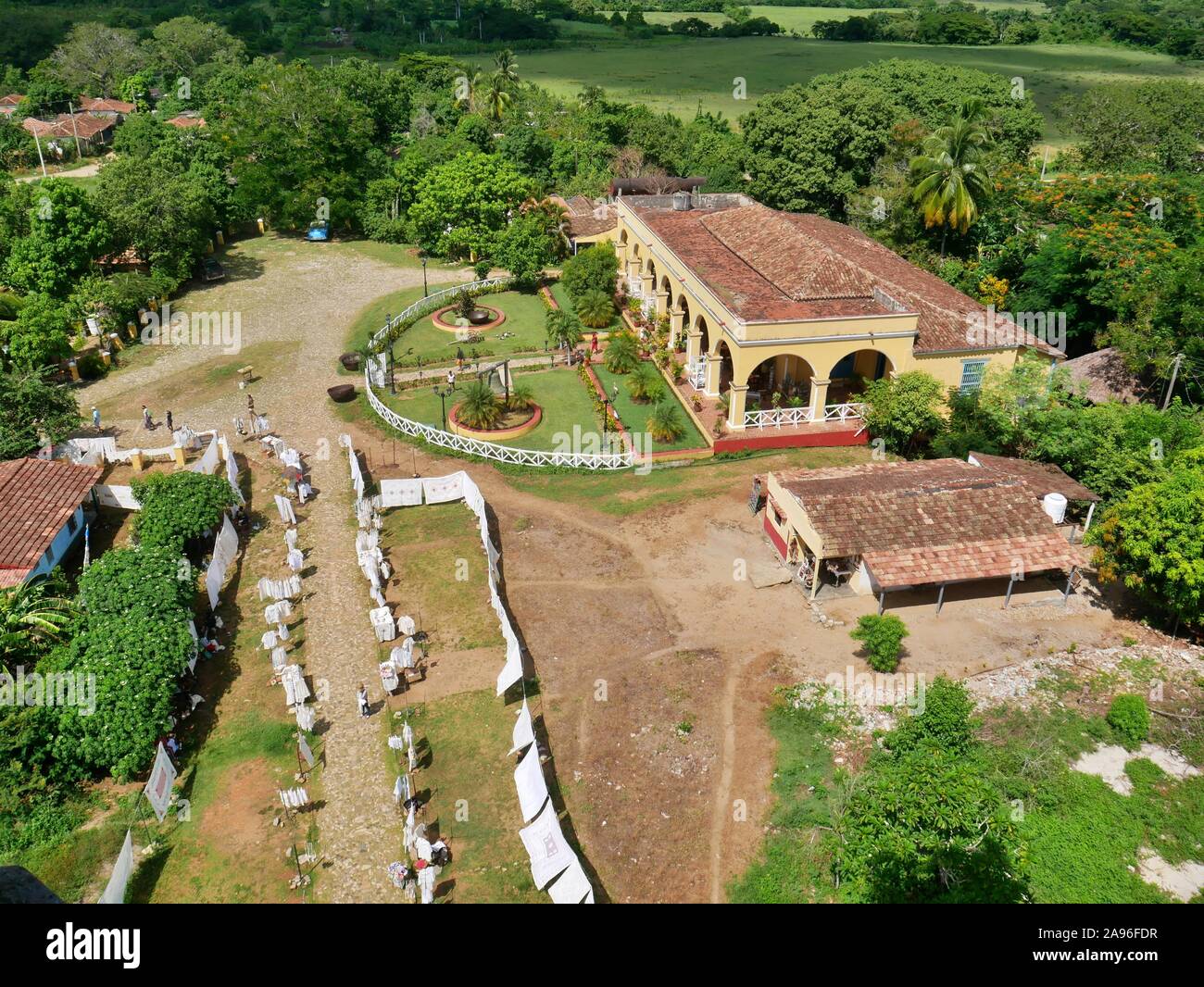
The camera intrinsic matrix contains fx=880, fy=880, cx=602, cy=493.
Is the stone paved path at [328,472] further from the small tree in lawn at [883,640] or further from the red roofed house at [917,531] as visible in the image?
the red roofed house at [917,531]

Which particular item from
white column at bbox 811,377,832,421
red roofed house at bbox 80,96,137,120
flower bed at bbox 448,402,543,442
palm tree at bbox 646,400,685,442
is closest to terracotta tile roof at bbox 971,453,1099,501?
white column at bbox 811,377,832,421

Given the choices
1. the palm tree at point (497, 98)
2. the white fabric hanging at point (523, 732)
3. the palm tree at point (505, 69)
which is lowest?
the white fabric hanging at point (523, 732)

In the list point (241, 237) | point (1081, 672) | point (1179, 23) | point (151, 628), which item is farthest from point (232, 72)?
point (1179, 23)

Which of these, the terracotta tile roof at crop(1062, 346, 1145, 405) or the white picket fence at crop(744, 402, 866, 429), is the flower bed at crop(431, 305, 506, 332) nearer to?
the white picket fence at crop(744, 402, 866, 429)

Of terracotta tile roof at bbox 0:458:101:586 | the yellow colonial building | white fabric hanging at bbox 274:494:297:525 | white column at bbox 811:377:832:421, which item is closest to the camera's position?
terracotta tile roof at bbox 0:458:101:586

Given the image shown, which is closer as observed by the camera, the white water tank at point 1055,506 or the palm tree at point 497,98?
the white water tank at point 1055,506

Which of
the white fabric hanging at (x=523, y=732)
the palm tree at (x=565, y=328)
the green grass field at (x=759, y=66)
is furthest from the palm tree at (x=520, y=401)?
the green grass field at (x=759, y=66)

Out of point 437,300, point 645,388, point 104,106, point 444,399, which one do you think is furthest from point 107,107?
point 645,388
